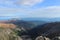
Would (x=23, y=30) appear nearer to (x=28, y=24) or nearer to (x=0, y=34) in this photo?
(x=28, y=24)

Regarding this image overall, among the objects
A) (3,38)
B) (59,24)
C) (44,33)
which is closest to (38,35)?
(44,33)

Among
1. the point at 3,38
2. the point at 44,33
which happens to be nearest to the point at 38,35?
the point at 44,33

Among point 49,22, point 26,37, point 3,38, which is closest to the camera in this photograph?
point 3,38

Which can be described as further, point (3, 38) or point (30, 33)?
point (30, 33)

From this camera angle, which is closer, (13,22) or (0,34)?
(0,34)

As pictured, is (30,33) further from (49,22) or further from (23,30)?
(49,22)

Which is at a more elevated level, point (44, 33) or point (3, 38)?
point (44, 33)

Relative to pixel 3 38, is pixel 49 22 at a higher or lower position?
higher

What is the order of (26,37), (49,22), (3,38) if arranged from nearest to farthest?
(3,38)
(49,22)
(26,37)
